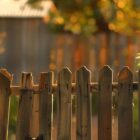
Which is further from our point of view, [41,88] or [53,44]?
[53,44]

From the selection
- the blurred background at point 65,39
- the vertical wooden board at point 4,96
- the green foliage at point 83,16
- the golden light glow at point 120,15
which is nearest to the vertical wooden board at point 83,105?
the vertical wooden board at point 4,96

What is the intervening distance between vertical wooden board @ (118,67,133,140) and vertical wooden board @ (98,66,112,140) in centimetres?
10

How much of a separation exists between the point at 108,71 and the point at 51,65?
32.2 ft

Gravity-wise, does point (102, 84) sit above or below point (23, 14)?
below

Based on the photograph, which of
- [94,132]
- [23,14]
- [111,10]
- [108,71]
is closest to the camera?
[108,71]

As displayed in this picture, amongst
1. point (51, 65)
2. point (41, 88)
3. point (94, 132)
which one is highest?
point (51, 65)

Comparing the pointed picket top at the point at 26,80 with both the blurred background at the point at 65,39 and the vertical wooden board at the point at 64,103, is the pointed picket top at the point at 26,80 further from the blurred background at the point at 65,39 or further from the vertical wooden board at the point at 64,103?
the blurred background at the point at 65,39

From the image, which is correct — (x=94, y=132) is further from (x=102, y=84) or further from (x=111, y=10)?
(x=111, y=10)

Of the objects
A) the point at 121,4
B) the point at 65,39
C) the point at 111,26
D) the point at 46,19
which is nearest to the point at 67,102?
the point at 121,4

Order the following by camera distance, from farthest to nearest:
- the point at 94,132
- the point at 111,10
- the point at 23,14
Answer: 1. the point at 23,14
2. the point at 111,10
3. the point at 94,132

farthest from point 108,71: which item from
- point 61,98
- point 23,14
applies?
point 23,14

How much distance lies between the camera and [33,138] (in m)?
5.89

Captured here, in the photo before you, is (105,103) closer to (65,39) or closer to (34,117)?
(34,117)

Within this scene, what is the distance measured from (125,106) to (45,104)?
81cm
